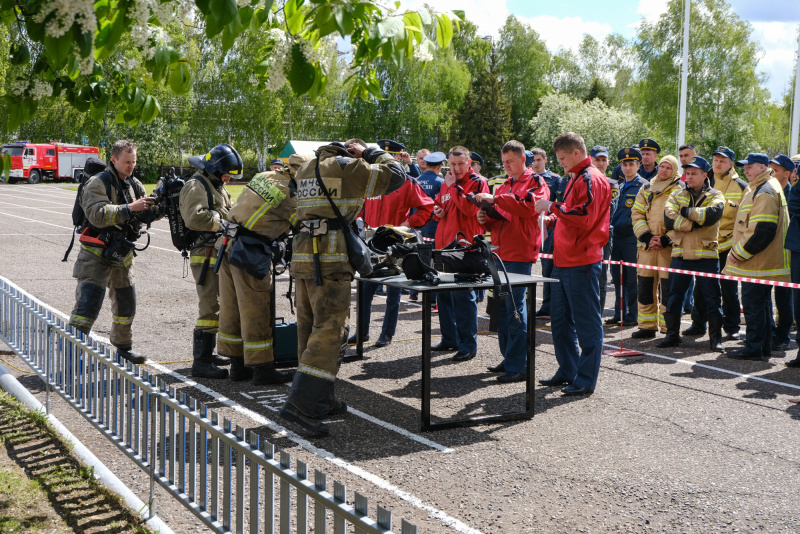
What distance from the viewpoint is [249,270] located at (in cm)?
671

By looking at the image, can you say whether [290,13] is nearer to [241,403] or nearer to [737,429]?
[241,403]

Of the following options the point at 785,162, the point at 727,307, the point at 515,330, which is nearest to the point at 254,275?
the point at 515,330

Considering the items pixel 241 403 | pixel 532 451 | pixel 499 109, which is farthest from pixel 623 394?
pixel 499 109

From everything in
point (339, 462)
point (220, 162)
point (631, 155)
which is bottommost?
point (339, 462)

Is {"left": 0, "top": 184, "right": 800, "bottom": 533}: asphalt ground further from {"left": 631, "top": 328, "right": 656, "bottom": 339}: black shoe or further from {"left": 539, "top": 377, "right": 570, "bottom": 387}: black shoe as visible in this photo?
{"left": 631, "top": 328, "right": 656, "bottom": 339}: black shoe

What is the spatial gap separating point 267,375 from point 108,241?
1913mm

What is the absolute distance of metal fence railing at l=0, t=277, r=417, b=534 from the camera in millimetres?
2879

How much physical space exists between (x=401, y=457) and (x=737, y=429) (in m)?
2.68

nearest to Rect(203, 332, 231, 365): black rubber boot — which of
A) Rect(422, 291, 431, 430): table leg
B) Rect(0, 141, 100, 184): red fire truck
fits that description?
Rect(422, 291, 431, 430): table leg

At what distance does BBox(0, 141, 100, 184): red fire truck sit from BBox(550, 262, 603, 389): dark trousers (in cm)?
4887

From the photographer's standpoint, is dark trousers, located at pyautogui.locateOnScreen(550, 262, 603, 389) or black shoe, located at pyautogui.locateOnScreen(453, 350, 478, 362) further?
black shoe, located at pyautogui.locateOnScreen(453, 350, 478, 362)

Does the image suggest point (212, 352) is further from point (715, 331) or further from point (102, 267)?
point (715, 331)

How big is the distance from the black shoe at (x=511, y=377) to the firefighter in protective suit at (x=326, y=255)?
203cm

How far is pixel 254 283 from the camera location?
689 centimetres
